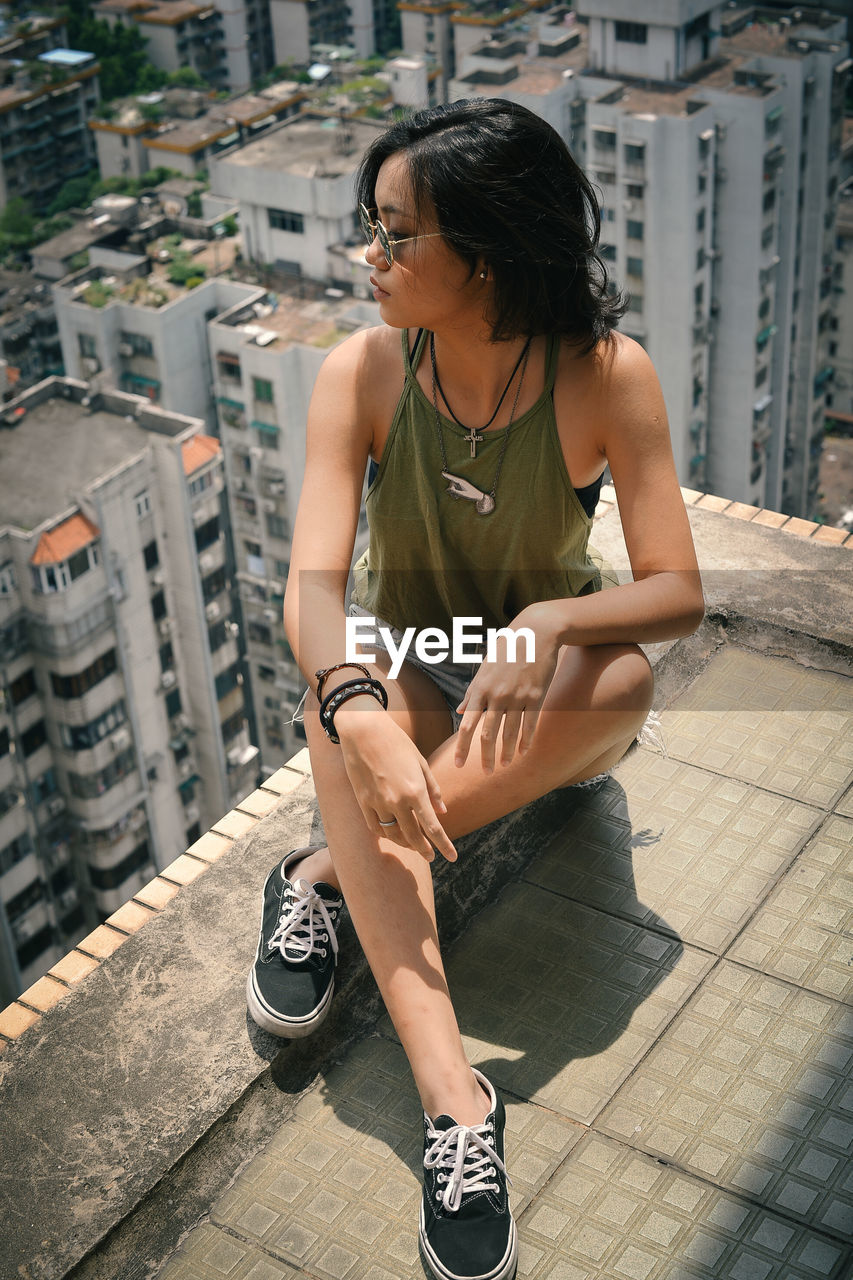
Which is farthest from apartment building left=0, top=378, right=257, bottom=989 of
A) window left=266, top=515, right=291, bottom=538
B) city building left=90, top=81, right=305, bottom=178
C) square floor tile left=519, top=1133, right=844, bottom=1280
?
city building left=90, top=81, right=305, bottom=178

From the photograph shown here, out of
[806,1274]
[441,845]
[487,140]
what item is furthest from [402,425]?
[806,1274]

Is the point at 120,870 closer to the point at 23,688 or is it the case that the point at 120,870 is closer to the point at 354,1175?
the point at 23,688

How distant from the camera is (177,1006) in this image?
234 centimetres

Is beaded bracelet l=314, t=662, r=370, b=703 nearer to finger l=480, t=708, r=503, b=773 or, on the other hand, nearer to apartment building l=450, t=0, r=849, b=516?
finger l=480, t=708, r=503, b=773

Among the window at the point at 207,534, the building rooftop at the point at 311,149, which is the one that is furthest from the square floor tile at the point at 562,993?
the building rooftop at the point at 311,149

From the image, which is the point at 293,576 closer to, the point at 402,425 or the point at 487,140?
the point at 402,425

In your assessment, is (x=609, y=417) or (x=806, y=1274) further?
(x=609, y=417)

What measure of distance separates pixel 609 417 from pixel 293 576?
55 centimetres

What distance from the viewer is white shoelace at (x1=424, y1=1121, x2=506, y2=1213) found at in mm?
1899

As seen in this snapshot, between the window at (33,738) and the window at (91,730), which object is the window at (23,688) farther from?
the window at (91,730)

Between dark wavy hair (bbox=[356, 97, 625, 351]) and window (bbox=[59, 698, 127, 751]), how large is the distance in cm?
1408

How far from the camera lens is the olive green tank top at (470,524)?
7.27 feet

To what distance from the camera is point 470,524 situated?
2256 mm

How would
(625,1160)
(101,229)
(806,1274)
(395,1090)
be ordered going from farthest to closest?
(101,229)
(395,1090)
(625,1160)
(806,1274)
